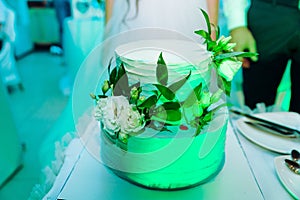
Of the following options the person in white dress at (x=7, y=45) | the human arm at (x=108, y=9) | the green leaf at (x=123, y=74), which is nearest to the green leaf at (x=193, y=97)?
the green leaf at (x=123, y=74)

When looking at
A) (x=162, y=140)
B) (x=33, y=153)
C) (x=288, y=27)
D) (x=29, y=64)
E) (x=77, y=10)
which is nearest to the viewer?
(x=162, y=140)

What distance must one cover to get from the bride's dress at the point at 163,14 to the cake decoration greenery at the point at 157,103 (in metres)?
0.38

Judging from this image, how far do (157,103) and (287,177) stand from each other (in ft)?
0.93

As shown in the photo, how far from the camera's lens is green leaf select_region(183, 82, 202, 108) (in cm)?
46

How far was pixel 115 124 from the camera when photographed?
0.44 meters

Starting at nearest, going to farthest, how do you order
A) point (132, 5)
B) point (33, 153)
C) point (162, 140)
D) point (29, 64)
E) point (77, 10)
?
point (162, 140) < point (132, 5) < point (33, 153) < point (77, 10) < point (29, 64)

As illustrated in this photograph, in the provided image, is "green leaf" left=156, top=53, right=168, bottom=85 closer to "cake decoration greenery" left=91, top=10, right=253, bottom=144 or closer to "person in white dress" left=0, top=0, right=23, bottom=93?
"cake decoration greenery" left=91, top=10, right=253, bottom=144

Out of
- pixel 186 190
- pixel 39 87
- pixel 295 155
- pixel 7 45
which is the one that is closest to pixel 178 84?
pixel 186 190

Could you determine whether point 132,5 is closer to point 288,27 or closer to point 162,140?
point 162,140

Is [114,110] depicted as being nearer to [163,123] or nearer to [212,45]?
[163,123]

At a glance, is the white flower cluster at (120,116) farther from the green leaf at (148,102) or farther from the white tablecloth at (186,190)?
the white tablecloth at (186,190)

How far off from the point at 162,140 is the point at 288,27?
103 cm

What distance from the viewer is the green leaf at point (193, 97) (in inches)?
18.0

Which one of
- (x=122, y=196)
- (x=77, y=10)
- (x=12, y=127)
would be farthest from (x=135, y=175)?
(x=77, y=10)
